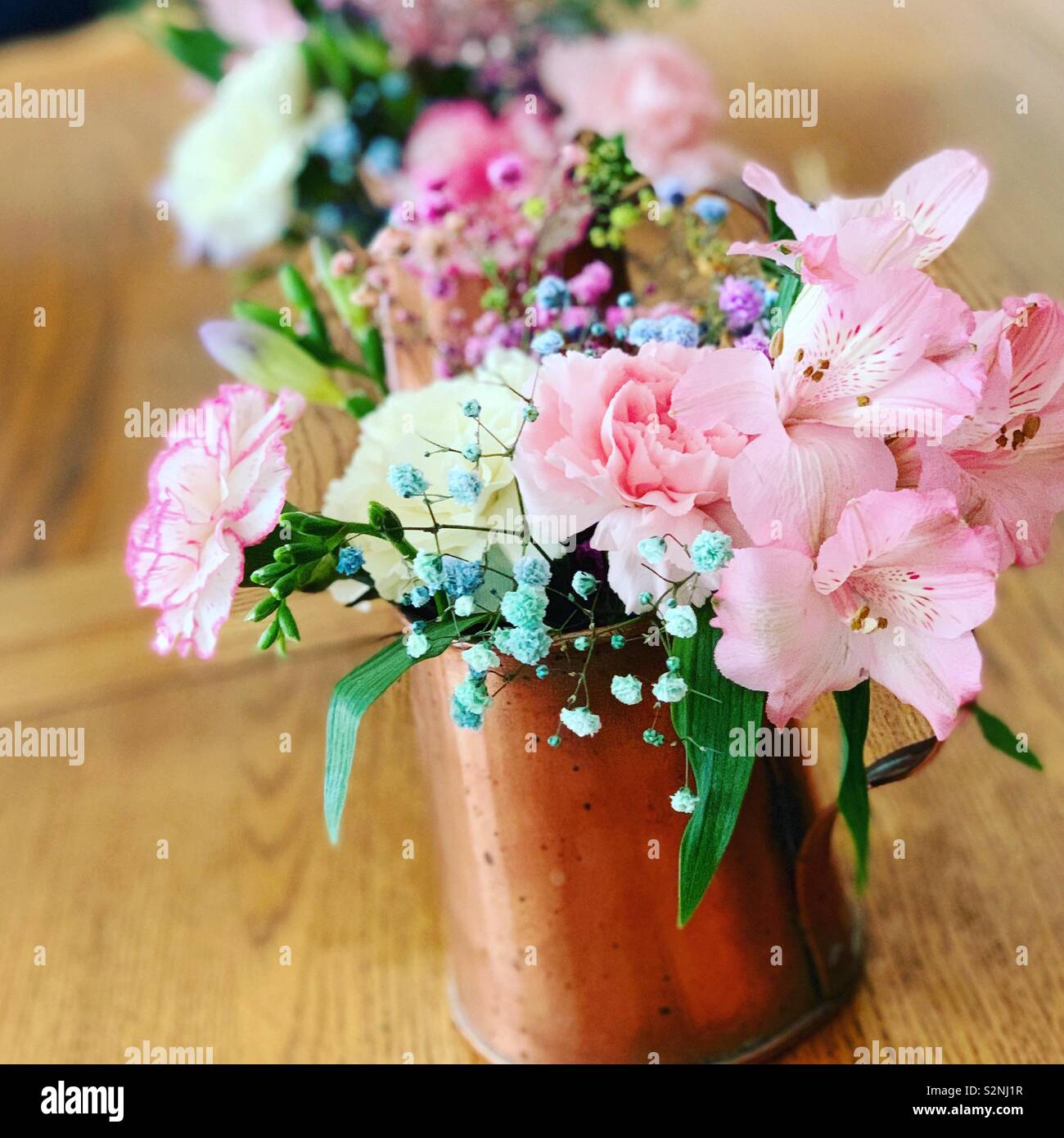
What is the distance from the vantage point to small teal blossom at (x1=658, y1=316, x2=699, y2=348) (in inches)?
18.5

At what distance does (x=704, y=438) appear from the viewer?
402 mm

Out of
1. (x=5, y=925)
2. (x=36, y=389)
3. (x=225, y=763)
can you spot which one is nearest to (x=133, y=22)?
(x=36, y=389)

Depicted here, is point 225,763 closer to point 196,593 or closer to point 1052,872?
point 196,593

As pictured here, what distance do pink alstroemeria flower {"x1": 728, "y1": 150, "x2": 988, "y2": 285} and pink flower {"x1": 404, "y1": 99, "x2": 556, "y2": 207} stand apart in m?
0.52

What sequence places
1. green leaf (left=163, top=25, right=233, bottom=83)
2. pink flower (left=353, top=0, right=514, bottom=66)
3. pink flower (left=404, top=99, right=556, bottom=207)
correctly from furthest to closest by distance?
green leaf (left=163, top=25, right=233, bottom=83) → pink flower (left=353, top=0, right=514, bottom=66) → pink flower (left=404, top=99, right=556, bottom=207)

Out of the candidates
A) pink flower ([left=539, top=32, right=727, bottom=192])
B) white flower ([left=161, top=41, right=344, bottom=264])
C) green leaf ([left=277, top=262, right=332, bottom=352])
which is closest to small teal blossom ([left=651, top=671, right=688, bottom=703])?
green leaf ([left=277, top=262, right=332, bottom=352])

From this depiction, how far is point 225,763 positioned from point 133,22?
92 centimetres

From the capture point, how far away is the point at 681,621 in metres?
0.39

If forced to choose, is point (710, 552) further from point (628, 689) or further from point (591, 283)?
point (591, 283)

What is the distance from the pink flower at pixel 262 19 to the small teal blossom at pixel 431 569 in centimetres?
94

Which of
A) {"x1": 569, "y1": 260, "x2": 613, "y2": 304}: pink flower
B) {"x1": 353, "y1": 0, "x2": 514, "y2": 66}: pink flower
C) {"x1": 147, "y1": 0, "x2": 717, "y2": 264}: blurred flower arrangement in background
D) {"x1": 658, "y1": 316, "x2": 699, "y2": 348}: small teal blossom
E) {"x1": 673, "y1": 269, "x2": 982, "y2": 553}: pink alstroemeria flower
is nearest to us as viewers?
{"x1": 673, "y1": 269, "x2": 982, "y2": 553}: pink alstroemeria flower

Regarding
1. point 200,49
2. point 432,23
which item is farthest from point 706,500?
point 200,49

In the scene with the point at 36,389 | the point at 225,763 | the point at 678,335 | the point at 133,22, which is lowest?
the point at 36,389

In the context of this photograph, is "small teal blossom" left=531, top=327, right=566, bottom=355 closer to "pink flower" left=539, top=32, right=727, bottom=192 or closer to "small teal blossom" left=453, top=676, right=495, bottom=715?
"small teal blossom" left=453, top=676, right=495, bottom=715
